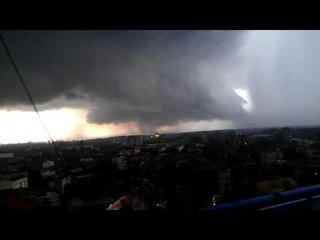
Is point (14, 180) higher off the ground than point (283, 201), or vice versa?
point (283, 201)

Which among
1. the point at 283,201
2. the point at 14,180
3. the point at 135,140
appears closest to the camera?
the point at 283,201

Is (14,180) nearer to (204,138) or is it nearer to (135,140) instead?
(135,140)

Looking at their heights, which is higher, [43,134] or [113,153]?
[43,134]

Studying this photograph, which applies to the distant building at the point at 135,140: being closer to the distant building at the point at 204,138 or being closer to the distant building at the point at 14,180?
the distant building at the point at 204,138

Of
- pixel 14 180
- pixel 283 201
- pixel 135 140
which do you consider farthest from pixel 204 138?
pixel 283 201

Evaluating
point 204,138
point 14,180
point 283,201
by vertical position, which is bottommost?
point 14,180

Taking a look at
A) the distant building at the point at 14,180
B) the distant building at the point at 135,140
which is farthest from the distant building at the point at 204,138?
the distant building at the point at 14,180
